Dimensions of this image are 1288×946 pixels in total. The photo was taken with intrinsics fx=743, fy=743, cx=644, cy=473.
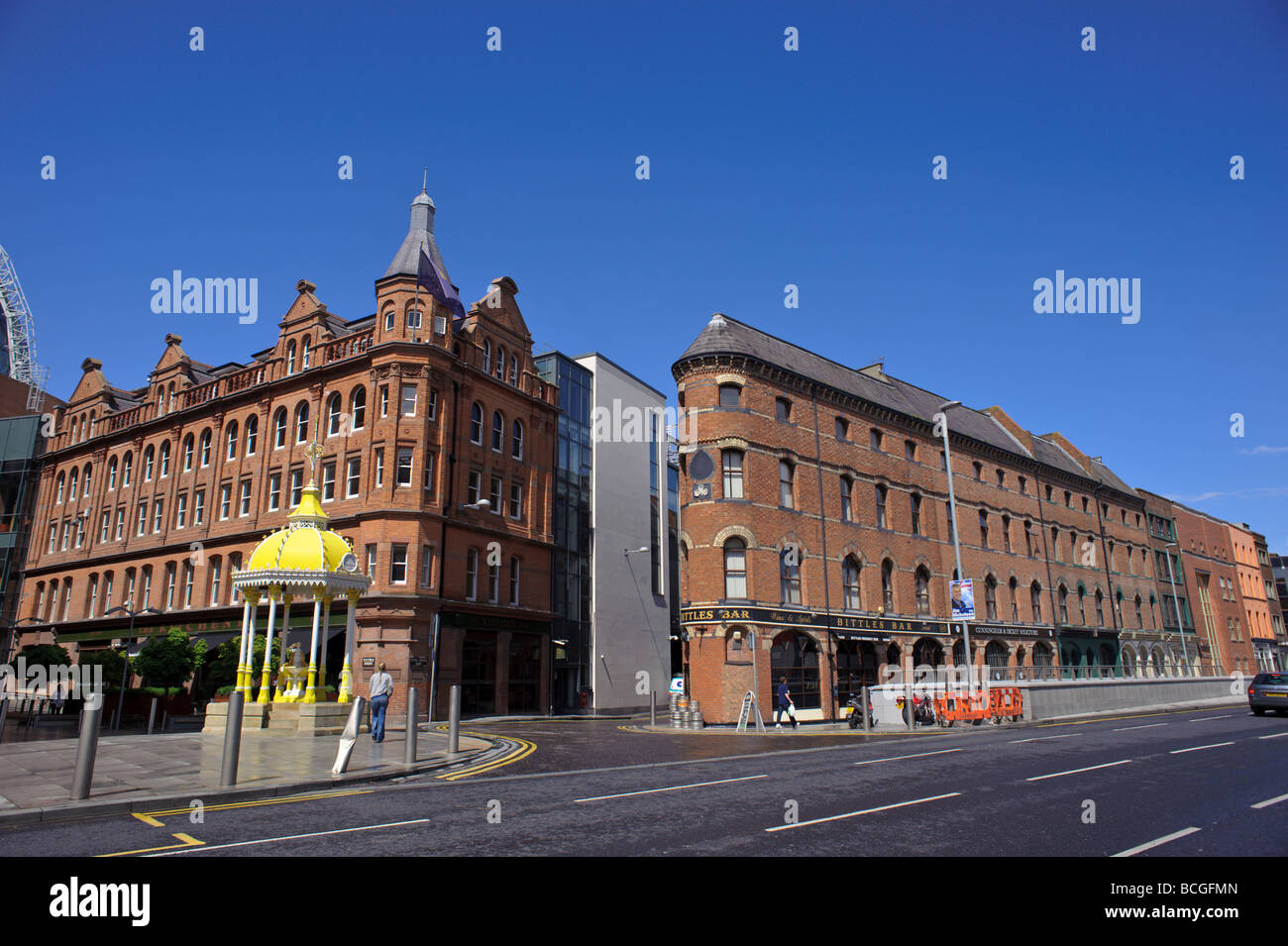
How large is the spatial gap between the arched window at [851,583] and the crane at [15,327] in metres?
78.0

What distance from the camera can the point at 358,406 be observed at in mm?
33344

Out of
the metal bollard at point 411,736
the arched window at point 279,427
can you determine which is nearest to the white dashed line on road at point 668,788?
the metal bollard at point 411,736

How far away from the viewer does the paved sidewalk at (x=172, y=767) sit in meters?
9.36

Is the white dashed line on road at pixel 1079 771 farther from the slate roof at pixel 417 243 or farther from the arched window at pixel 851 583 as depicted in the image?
the slate roof at pixel 417 243

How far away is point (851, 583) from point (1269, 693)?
15036 mm

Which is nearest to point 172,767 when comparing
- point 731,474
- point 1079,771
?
point 1079,771

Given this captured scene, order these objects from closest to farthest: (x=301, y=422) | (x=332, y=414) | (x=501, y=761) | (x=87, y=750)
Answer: (x=87, y=750), (x=501, y=761), (x=332, y=414), (x=301, y=422)

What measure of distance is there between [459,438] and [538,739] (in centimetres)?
1683

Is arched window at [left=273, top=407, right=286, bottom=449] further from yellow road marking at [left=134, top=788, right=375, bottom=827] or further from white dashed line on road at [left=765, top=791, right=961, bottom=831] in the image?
white dashed line on road at [left=765, top=791, right=961, bottom=831]

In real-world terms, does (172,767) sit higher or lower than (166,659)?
lower

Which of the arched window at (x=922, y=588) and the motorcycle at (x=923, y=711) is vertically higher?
the arched window at (x=922, y=588)

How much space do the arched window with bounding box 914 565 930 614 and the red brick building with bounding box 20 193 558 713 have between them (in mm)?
18552

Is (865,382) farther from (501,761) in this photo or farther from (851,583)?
(501,761)
